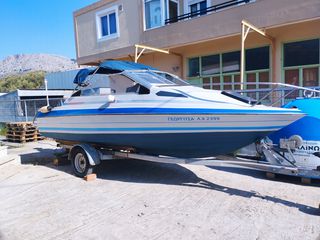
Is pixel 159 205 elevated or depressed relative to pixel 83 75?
depressed

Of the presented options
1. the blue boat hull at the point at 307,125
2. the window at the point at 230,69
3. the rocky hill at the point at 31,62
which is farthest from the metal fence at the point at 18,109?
the rocky hill at the point at 31,62

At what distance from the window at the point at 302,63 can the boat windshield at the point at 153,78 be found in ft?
20.5

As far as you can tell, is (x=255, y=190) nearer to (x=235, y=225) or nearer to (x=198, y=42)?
(x=235, y=225)

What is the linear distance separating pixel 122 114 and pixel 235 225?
2858 millimetres

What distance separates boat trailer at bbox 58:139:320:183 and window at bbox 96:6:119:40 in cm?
1102

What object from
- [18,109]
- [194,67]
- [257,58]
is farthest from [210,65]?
[18,109]

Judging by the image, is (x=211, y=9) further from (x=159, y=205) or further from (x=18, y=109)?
(x=18, y=109)

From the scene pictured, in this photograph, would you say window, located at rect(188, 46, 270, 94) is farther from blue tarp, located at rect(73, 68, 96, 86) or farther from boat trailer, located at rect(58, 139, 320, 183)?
boat trailer, located at rect(58, 139, 320, 183)

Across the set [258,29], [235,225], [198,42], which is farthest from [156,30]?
[235,225]

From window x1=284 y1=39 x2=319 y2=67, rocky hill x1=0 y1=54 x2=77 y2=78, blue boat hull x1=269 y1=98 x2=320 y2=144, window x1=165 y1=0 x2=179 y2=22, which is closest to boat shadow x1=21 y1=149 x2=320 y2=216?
blue boat hull x1=269 y1=98 x2=320 y2=144

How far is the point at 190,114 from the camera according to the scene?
4.95m

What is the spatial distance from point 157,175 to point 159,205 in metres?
1.71

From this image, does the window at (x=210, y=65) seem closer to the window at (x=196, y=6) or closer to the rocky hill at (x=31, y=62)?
the window at (x=196, y=6)

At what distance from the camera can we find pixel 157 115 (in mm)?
5273
